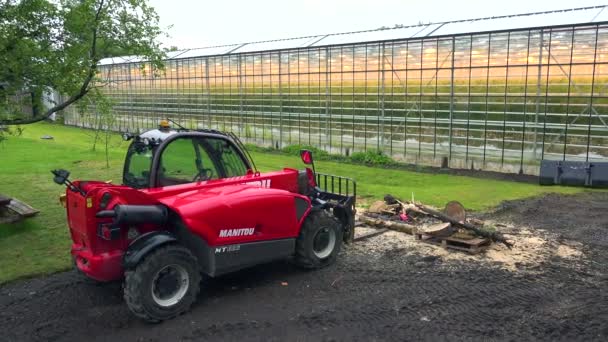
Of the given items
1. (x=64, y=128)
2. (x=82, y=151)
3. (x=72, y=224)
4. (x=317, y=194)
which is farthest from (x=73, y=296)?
(x=64, y=128)

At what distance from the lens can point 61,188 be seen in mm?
13664

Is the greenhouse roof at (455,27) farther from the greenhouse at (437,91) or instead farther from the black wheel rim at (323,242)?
the black wheel rim at (323,242)

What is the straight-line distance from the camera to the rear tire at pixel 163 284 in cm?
536

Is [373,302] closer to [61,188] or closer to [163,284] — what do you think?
[163,284]

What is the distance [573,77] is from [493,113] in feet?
8.28

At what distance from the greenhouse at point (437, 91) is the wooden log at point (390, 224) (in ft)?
17.2

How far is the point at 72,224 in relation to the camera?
608cm

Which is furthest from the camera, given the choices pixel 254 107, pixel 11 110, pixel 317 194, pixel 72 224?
pixel 254 107

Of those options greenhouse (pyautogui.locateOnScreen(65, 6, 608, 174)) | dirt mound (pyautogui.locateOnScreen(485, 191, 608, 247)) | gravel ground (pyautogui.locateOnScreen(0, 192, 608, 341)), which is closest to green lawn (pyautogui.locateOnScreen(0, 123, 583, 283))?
dirt mound (pyautogui.locateOnScreen(485, 191, 608, 247))

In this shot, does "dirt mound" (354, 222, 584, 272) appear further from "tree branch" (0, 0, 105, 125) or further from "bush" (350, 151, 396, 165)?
"bush" (350, 151, 396, 165)

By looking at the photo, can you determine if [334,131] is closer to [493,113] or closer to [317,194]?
[493,113]

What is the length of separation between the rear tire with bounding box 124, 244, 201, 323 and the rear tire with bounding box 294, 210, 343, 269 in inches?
67.0

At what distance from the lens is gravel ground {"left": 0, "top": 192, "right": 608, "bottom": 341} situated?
209 inches

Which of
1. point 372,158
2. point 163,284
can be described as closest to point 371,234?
point 163,284
